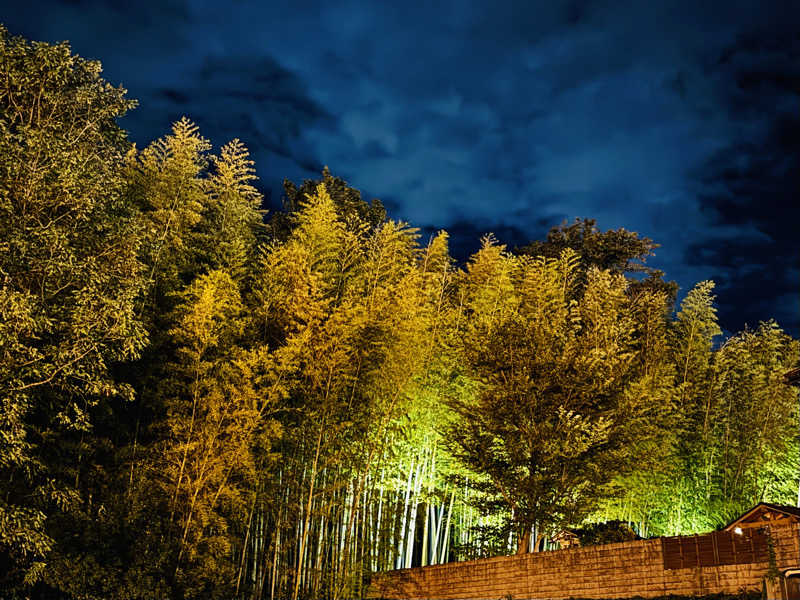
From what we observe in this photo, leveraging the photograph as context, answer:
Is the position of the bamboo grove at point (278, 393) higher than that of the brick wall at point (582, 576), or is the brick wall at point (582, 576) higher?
the bamboo grove at point (278, 393)

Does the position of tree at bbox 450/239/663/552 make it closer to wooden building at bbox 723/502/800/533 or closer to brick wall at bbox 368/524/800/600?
brick wall at bbox 368/524/800/600

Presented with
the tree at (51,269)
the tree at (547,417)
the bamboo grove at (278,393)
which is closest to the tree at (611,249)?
the bamboo grove at (278,393)

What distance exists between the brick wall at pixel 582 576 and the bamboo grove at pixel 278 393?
25.8 inches

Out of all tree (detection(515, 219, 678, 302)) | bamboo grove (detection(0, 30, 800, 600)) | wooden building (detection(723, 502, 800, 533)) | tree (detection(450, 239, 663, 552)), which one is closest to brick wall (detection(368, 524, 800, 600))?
bamboo grove (detection(0, 30, 800, 600))

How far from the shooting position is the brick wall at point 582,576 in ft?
25.4

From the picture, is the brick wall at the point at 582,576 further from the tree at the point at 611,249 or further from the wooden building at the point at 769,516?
the tree at the point at 611,249

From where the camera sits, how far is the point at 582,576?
9.23 meters

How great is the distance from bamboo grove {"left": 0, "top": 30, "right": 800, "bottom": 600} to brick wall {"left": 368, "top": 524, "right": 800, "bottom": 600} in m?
0.66

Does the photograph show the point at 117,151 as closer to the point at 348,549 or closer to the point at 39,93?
the point at 39,93

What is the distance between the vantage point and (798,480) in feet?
48.6

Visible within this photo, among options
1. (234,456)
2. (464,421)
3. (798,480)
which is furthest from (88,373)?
(798,480)

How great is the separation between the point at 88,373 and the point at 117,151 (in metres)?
3.83

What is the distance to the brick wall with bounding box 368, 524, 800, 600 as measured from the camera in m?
7.73

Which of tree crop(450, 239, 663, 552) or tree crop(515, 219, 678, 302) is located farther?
tree crop(515, 219, 678, 302)
